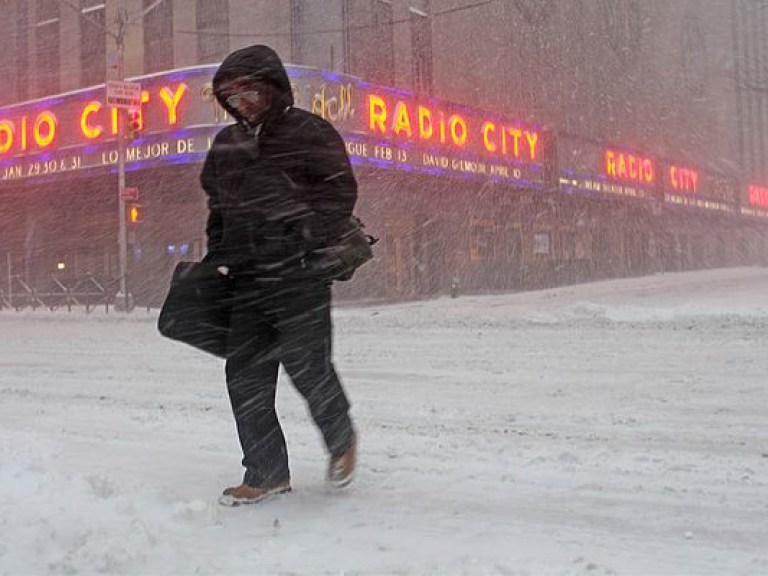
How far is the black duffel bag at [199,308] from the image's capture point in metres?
3.40

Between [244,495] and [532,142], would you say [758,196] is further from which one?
[244,495]

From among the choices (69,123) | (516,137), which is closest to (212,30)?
(69,123)

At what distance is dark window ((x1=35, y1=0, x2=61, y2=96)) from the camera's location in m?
27.4

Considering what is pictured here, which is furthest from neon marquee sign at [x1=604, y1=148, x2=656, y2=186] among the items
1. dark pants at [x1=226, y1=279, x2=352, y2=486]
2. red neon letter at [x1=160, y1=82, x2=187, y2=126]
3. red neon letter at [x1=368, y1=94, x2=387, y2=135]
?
dark pants at [x1=226, y1=279, x2=352, y2=486]

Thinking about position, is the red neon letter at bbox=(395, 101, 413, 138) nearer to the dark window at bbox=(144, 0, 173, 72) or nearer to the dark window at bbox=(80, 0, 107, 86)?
the dark window at bbox=(144, 0, 173, 72)

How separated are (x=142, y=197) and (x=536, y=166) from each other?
1379 centimetres

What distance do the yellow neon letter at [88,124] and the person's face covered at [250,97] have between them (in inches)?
826

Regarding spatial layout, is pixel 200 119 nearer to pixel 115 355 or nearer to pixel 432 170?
pixel 432 170

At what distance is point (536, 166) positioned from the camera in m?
28.2

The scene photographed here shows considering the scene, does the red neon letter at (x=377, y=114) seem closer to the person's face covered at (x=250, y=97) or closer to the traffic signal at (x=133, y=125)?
the traffic signal at (x=133, y=125)

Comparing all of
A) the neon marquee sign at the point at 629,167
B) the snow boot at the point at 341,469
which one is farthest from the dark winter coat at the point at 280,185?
the neon marquee sign at the point at 629,167

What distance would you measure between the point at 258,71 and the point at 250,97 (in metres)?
0.12

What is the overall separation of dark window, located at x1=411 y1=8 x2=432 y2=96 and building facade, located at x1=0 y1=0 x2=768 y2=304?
2.7 inches

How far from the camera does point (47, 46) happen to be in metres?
27.7
